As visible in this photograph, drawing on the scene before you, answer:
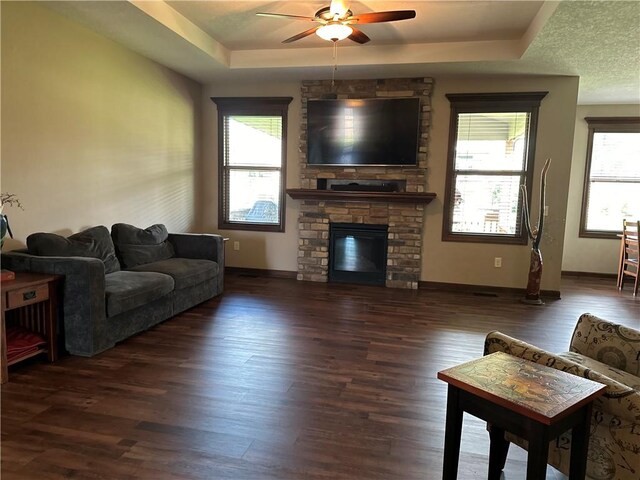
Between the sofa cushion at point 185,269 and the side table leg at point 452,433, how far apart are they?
3.03m

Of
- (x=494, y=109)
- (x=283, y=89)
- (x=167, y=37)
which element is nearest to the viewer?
(x=167, y=37)

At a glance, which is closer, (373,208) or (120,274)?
(120,274)

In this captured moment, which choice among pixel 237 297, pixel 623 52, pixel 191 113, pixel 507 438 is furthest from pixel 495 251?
pixel 191 113

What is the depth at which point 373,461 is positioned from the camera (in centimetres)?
201

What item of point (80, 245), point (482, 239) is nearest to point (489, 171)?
point (482, 239)

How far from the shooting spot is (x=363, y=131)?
560 centimetres

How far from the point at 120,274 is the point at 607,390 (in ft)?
11.9

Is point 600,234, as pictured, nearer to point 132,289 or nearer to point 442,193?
point 442,193

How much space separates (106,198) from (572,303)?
5.50 m

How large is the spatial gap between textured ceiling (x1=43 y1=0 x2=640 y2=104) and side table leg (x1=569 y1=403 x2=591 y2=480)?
3.09m

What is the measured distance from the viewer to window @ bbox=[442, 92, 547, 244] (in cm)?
535

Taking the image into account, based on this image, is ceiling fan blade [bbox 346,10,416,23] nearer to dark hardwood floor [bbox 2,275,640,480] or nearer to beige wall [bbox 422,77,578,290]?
beige wall [bbox 422,77,578,290]

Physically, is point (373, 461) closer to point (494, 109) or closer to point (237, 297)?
Answer: point (237, 297)

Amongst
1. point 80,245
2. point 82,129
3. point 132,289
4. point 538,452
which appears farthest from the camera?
point 82,129
